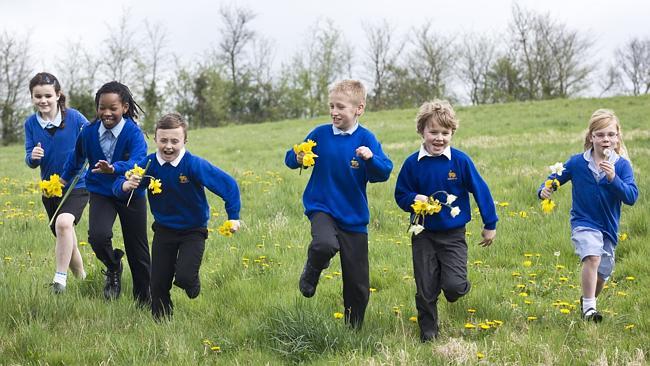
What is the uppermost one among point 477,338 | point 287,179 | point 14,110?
point 14,110

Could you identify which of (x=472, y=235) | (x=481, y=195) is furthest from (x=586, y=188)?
(x=472, y=235)

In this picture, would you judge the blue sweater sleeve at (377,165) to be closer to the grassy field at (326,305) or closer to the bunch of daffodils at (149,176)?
the grassy field at (326,305)

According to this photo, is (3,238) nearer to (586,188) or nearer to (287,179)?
(287,179)

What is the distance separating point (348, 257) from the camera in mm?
4938

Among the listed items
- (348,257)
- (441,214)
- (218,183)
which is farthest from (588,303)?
(218,183)

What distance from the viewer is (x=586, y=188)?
17.5 feet

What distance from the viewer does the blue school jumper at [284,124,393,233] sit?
16.0 feet

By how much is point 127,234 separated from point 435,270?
2.71 m

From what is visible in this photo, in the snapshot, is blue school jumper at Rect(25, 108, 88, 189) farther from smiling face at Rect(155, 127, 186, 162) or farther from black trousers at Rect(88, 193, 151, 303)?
smiling face at Rect(155, 127, 186, 162)

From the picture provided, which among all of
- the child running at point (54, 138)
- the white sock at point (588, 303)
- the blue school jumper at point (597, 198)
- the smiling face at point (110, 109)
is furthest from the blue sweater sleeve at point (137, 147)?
the white sock at point (588, 303)

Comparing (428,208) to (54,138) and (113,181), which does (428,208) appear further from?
(54,138)

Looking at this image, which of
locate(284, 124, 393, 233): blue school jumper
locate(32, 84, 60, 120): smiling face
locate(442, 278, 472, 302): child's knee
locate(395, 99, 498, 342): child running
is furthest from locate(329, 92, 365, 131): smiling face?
locate(32, 84, 60, 120): smiling face

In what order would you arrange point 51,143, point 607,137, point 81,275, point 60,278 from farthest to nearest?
point 81,275 → point 51,143 → point 60,278 → point 607,137

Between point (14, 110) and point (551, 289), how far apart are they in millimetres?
45975
